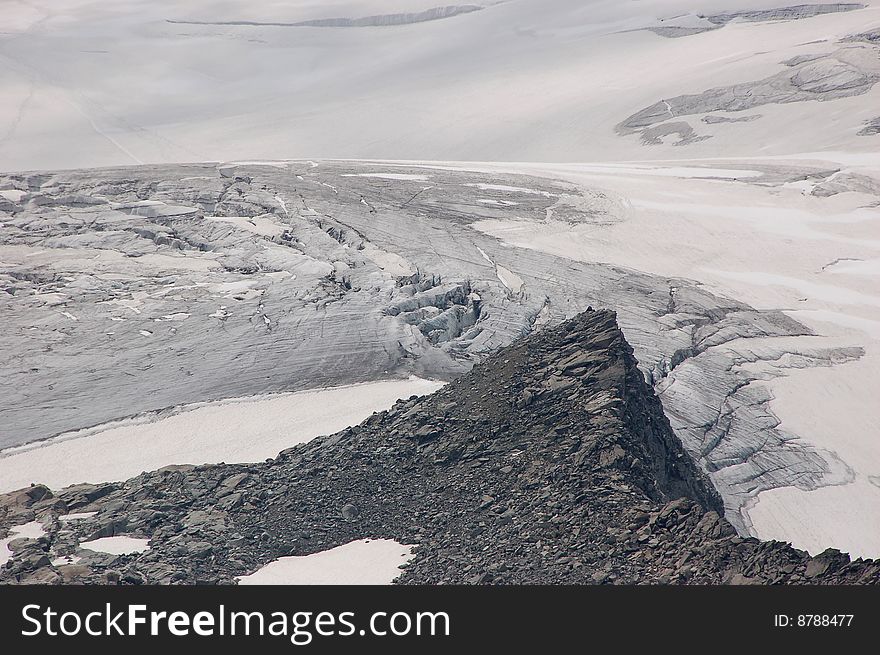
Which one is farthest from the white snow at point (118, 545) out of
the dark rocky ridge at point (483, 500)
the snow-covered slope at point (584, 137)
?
the snow-covered slope at point (584, 137)

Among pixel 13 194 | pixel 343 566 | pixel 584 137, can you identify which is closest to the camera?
pixel 343 566

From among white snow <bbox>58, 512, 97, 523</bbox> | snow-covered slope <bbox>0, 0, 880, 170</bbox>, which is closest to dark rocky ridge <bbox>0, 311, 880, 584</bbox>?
Answer: white snow <bbox>58, 512, 97, 523</bbox>

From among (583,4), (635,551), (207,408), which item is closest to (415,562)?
(635,551)

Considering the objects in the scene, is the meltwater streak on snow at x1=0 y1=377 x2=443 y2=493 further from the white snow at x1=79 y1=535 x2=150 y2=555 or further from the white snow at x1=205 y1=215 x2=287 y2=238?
the white snow at x1=205 y1=215 x2=287 y2=238

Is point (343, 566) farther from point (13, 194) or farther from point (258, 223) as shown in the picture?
point (13, 194)

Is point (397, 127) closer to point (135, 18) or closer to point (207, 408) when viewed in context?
point (135, 18)

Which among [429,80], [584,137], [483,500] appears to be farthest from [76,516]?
[429,80]
